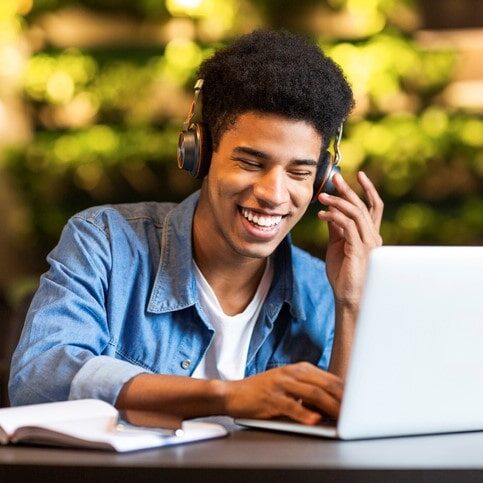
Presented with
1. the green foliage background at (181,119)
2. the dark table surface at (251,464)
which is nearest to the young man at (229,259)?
the dark table surface at (251,464)

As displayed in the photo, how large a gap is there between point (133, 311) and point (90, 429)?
60 centimetres

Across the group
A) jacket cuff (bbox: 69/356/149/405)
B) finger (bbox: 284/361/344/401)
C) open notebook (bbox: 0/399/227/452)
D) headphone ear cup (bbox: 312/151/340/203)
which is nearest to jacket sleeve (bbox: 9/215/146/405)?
jacket cuff (bbox: 69/356/149/405)

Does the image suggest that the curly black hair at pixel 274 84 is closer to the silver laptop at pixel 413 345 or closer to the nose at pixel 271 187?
the nose at pixel 271 187

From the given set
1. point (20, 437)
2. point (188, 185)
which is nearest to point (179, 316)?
point (20, 437)

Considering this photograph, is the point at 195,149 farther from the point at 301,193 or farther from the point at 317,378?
the point at 317,378

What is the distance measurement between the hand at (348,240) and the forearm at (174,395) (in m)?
0.50

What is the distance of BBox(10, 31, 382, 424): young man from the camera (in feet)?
5.78

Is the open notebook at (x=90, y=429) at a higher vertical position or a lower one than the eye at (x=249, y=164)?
lower

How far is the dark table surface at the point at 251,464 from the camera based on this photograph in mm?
1146

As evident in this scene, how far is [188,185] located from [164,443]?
3.40 metres

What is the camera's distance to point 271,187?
179 cm

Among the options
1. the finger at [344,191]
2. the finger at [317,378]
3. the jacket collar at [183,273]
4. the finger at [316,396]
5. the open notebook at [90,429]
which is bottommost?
the open notebook at [90,429]

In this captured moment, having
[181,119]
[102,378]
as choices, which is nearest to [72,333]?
[102,378]

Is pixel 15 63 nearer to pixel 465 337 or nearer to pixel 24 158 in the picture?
pixel 24 158
